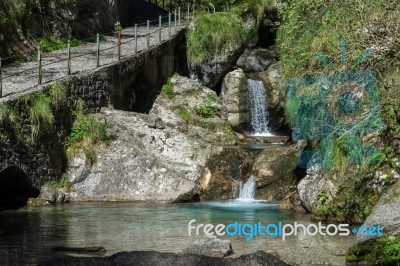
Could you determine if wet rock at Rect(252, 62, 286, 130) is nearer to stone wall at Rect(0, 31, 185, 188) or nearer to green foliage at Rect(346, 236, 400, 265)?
stone wall at Rect(0, 31, 185, 188)

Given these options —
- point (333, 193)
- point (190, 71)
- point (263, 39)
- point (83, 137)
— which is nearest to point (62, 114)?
point (83, 137)

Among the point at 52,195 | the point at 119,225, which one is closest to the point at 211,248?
the point at 119,225

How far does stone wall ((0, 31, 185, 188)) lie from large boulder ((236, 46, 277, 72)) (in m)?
2.57

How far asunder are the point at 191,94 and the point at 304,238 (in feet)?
41.5

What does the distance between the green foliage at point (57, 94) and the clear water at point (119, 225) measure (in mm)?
2610

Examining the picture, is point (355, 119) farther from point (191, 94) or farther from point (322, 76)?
point (191, 94)

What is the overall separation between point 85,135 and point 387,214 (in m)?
9.30

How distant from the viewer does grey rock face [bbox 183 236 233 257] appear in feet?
35.6

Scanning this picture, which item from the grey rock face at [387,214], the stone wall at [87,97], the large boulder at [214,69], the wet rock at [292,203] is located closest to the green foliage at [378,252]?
the grey rock face at [387,214]

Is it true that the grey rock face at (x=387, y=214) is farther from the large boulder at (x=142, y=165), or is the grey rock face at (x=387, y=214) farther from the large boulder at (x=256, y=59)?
the large boulder at (x=256, y=59)

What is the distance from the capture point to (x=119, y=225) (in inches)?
560

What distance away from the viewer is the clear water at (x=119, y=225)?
1203 cm

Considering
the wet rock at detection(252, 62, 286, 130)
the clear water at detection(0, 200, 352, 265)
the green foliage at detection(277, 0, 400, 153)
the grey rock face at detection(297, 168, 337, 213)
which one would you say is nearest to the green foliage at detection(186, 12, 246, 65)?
the wet rock at detection(252, 62, 286, 130)

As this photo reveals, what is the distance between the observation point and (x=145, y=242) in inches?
494
